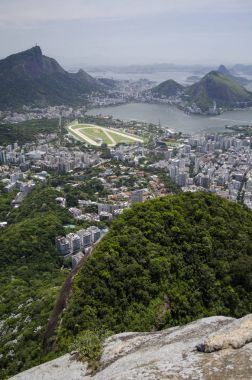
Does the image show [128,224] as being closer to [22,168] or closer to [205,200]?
[205,200]

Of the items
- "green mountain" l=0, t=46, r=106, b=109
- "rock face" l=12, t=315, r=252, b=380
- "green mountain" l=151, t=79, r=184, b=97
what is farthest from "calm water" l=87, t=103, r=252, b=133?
"rock face" l=12, t=315, r=252, b=380

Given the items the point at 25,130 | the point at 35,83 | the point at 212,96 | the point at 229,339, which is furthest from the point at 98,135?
the point at 229,339

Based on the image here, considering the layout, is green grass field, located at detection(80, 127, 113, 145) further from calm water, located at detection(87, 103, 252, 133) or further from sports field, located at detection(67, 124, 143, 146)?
calm water, located at detection(87, 103, 252, 133)

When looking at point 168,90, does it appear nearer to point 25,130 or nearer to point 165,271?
point 25,130

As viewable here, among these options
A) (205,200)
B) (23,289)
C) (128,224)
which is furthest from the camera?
(23,289)

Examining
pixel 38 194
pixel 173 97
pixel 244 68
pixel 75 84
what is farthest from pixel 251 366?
pixel 244 68
